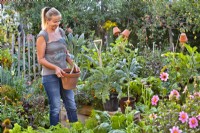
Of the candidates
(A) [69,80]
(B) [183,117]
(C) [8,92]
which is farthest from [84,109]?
(B) [183,117]

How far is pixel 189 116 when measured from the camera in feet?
8.44

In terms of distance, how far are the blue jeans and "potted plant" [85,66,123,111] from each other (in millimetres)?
398

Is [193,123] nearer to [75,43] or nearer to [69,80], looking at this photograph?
[69,80]

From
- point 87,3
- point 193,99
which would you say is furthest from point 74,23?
point 193,99

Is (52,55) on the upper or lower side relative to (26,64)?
upper

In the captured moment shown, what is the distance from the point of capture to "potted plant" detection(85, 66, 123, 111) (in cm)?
422

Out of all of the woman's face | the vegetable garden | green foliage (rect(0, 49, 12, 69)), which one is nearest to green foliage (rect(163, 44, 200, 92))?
the vegetable garden

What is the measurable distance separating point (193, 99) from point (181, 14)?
4125mm

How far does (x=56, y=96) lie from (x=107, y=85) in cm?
68

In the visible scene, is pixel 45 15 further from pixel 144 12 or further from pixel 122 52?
pixel 144 12

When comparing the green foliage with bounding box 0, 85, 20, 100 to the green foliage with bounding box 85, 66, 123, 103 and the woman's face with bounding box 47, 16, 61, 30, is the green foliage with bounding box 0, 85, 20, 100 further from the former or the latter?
the woman's face with bounding box 47, 16, 61, 30

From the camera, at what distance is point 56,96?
3814mm

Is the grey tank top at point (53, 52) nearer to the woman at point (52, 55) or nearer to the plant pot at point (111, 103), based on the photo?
the woman at point (52, 55)

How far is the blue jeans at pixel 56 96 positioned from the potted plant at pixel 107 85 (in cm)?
40
